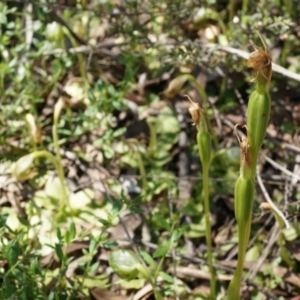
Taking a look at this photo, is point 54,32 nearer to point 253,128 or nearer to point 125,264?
point 125,264

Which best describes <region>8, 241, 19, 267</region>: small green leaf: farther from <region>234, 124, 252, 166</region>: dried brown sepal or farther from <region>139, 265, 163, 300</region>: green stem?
<region>234, 124, 252, 166</region>: dried brown sepal

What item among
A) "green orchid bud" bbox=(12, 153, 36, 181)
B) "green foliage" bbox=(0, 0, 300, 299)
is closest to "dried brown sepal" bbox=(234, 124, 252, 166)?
"green foliage" bbox=(0, 0, 300, 299)

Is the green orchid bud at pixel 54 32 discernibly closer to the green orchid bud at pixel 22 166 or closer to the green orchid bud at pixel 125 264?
the green orchid bud at pixel 22 166

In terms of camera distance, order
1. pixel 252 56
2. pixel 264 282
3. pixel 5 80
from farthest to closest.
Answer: pixel 5 80 → pixel 264 282 → pixel 252 56

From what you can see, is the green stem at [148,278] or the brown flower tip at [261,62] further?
Answer: the green stem at [148,278]

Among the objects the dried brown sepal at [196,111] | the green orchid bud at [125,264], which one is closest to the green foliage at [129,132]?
the green orchid bud at [125,264]

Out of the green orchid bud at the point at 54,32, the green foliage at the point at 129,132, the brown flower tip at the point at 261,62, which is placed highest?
the brown flower tip at the point at 261,62

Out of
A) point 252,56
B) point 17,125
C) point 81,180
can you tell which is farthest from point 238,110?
point 252,56

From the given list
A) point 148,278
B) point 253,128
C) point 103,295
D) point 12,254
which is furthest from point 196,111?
point 103,295

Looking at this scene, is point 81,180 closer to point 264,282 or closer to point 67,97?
point 67,97
